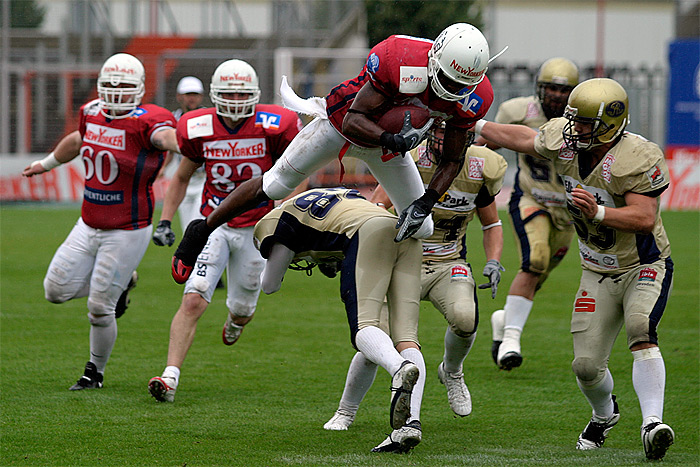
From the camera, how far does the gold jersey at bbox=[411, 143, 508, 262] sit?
5.54 m

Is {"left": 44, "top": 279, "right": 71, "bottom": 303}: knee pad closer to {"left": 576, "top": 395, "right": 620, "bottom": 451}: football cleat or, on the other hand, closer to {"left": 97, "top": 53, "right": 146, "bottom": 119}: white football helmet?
{"left": 97, "top": 53, "right": 146, "bottom": 119}: white football helmet

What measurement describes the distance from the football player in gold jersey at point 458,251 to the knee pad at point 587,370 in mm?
727

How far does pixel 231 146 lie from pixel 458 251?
155cm

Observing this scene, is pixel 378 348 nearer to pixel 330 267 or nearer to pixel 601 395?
pixel 330 267

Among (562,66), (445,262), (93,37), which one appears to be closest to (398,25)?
(93,37)

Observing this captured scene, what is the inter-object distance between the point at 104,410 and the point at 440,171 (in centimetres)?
225

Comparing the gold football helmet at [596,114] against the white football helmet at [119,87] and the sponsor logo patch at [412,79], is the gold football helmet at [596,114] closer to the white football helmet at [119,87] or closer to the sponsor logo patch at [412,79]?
the sponsor logo patch at [412,79]

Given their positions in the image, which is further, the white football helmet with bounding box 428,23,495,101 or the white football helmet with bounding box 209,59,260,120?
the white football helmet with bounding box 209,59,260,120

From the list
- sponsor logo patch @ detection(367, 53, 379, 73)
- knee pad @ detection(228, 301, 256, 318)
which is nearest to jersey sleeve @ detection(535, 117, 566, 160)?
sponsor logo patch @ detection(367, 53, 379, 73)

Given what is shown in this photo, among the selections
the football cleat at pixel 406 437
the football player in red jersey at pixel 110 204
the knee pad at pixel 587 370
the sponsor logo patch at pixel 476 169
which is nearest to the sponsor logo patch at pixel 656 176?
the knee pad at pixel 587 370

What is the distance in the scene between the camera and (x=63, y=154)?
6.55 meters

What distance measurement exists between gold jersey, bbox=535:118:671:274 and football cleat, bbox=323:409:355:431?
1431 mm

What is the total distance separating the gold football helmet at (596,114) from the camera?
4.62 m

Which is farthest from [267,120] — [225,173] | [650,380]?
[650,380]
